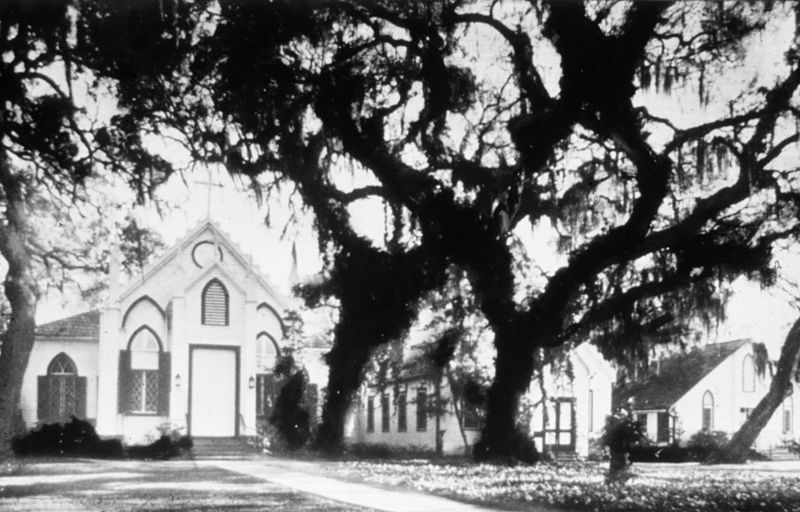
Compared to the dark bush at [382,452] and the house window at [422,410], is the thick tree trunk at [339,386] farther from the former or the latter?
the house window at [422,410]

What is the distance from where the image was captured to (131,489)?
7.23 meters

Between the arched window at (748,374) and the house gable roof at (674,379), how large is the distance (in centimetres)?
19

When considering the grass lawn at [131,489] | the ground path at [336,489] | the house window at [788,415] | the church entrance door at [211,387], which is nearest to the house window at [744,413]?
the house window at [788,415]

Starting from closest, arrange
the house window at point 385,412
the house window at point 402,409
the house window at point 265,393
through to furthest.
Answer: the house window at point 265,393, the house window at point 385,412, the house window at point 402,409

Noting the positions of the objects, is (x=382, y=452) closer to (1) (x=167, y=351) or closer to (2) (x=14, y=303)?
(1) (x=167, y=351)

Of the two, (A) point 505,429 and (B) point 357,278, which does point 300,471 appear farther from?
(A) point 505,429

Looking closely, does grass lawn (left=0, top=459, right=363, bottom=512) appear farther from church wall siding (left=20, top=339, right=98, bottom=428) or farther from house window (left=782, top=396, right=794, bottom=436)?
house window (left=782, top=396, right=794, bottom=436)

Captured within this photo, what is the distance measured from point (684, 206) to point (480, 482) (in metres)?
4.19

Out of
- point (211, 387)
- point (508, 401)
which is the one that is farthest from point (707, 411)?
point (211, 387)

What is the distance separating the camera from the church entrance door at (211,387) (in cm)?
799

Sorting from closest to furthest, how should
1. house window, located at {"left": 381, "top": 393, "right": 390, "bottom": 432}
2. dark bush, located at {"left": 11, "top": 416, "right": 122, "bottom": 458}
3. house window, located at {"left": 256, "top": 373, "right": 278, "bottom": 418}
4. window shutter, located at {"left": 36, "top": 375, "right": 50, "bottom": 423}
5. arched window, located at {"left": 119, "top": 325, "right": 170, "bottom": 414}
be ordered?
dark bush, located at {"left": 11, "top": 416, "right": 122, "bottom": 458} → window shutter, located at {"left": 36, "top": 375, "right": 50, "bottom": 423} → arched window, located at {"left": 119, "top": 325, "right": 170, "bottom": 414} → house window, located at {"left": 256, "top": 373, "right": 278, "bottom": 418} → house window, located at {"left": 381, "top": 393, "right": 390, "bottom": 432}

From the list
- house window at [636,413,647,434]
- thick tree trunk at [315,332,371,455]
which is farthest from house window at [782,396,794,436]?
thick tree trunk at [315,332,371,455]

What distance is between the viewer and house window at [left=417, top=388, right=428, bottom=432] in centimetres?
1237

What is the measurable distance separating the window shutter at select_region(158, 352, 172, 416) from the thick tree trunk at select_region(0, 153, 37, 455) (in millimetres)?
1049
